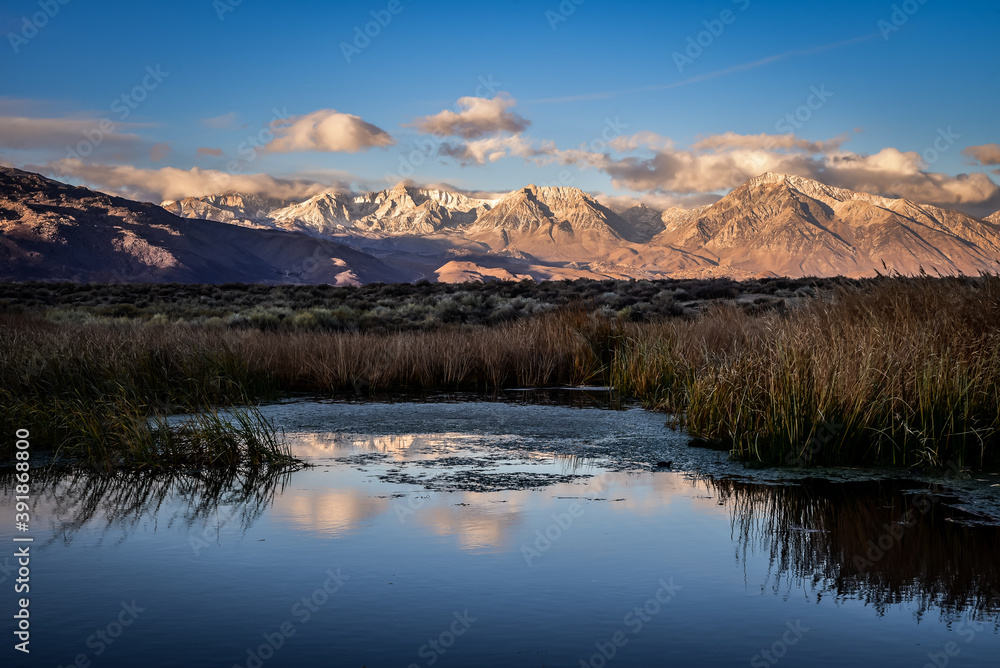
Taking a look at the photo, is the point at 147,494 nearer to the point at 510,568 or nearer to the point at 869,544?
the point at 510,568

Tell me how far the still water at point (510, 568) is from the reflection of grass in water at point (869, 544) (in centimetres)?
2

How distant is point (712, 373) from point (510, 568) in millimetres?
5106

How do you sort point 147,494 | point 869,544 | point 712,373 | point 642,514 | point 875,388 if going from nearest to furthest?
point 869,544
point 642,514
point 147,494
point 875,388
point 712,373

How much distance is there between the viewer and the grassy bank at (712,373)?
7.93 metres

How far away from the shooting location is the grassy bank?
7.93 m

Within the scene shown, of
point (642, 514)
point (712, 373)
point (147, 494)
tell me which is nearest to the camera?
point (642, 514)

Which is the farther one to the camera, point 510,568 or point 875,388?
point 875,388

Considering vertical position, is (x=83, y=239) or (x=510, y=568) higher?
(x=83, y=239)

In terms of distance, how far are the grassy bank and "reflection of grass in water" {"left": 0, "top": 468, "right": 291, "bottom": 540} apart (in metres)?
0.42

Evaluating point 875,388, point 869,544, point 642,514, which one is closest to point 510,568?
point 642,514

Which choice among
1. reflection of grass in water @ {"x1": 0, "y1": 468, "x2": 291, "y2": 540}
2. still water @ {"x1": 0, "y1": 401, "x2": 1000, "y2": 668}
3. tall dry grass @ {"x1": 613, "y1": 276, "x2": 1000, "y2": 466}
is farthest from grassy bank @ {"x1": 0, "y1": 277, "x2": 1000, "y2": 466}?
still water @ {"x1": 0, "y1": 401, "x2": 1000, "y2": 668}

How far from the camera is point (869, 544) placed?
5.52 m

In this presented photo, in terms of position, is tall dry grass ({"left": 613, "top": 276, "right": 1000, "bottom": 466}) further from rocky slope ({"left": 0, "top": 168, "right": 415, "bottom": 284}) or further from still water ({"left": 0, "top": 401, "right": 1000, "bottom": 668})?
rocky slope ({"left": 0, "top": 168, "right": 415, "bottom": 284})

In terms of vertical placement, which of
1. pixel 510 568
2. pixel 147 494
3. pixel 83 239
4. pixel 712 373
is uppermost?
pixel 83 239
